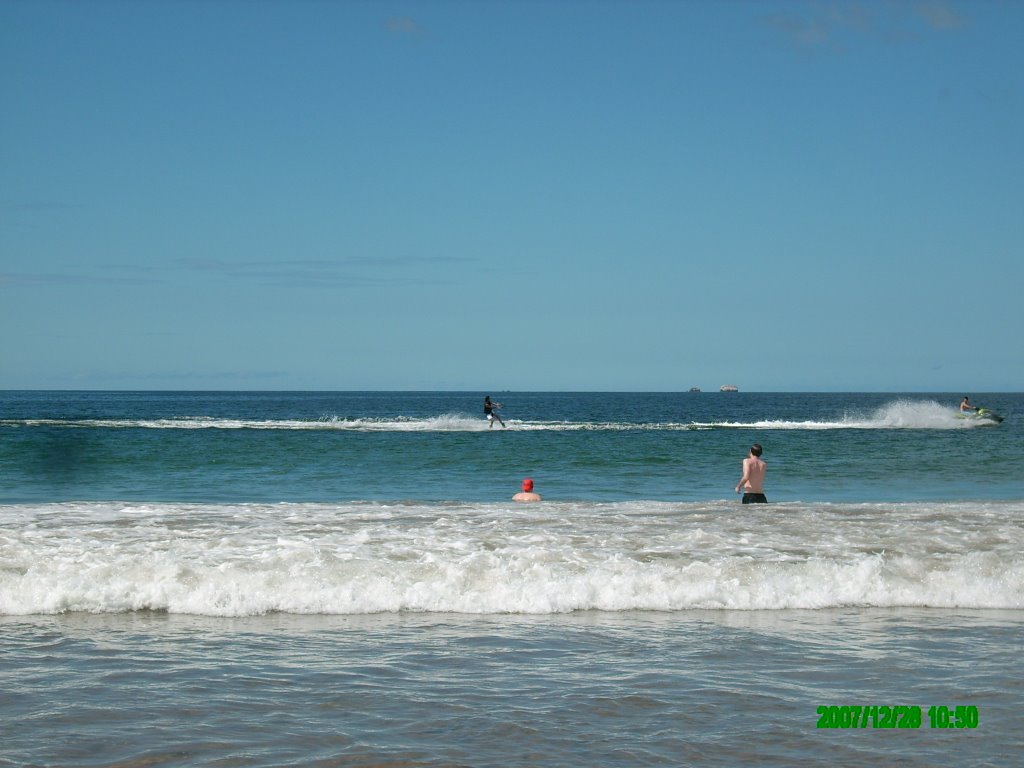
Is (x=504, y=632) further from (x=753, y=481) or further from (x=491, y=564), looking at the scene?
(x=753, y=481)

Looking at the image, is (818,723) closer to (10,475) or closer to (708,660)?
(708,660)

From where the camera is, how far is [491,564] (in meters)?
11.5

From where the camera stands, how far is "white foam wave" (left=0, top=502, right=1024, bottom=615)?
1072 centimetres

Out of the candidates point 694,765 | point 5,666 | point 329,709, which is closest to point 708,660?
point 694,765

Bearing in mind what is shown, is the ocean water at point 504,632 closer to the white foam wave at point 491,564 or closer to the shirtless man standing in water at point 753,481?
Result: the white foam wave at point 491,564

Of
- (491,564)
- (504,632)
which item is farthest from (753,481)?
(504,632)

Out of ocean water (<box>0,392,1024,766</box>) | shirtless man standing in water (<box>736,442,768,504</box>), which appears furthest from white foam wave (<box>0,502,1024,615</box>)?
shirtless man standing in water (<box>736,442,768,504</box>)

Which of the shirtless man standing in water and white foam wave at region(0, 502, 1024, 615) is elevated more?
the shirtless man standing in water

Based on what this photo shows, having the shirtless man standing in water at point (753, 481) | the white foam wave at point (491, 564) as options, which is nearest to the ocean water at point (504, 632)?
the white foam wave at point (491, 564)

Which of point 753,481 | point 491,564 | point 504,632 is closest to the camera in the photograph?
point 504,632

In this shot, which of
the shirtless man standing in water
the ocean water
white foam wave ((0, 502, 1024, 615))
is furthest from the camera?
the shirtless man standing in water

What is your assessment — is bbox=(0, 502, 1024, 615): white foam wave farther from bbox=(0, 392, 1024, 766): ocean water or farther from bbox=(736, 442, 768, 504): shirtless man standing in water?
bbox=(736, 442, 768, 504): shirtless man standing in water

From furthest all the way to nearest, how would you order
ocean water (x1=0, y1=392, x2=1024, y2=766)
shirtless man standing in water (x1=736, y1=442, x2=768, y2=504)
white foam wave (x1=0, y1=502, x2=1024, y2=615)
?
shirtless man standing in water (x1=736, y1=442, x2=768, y2=504), white foam wave (x1=0, y1=502, x2=1024, y2=615), ocean water (x1=0, y1=392, x2=1024, y2=766)

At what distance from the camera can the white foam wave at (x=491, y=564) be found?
10.7 metres
